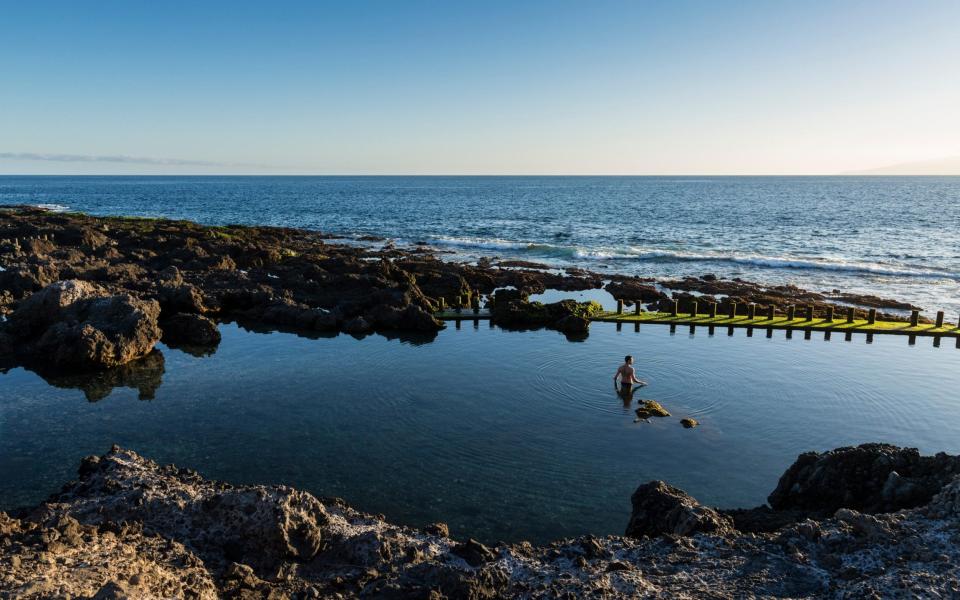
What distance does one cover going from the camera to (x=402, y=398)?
2330 centimetres

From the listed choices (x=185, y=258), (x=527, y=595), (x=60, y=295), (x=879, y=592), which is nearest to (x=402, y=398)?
(x=527, y=595)

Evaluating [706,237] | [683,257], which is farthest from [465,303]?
[706,237]

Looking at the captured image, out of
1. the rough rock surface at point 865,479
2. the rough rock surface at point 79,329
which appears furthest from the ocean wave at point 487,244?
the rough rock surface at point 865,479

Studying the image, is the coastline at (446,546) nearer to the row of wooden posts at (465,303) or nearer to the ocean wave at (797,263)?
the row of wooden posts at (465,303)

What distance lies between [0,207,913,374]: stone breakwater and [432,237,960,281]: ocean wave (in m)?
14.4

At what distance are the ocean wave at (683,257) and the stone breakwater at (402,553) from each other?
56934mm

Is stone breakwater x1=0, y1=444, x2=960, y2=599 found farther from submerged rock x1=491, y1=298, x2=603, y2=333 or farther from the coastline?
submerged rock x1=491, y1=298, x2=603, y2=333

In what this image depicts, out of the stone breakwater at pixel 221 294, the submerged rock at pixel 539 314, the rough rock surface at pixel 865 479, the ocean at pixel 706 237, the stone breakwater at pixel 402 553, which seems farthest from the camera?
the ocean at pixel 706 237

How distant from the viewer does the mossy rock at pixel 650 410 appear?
21.6 m

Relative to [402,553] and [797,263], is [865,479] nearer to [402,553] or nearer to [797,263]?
[402,553]

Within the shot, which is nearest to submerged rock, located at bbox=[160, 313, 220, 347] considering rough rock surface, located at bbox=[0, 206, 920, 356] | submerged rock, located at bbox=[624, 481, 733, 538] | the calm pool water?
the calm pool water

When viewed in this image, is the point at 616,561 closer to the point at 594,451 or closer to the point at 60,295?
the point at 594,451

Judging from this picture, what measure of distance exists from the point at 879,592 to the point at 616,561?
388 cm

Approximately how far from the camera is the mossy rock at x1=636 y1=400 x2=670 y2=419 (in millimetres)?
21609
